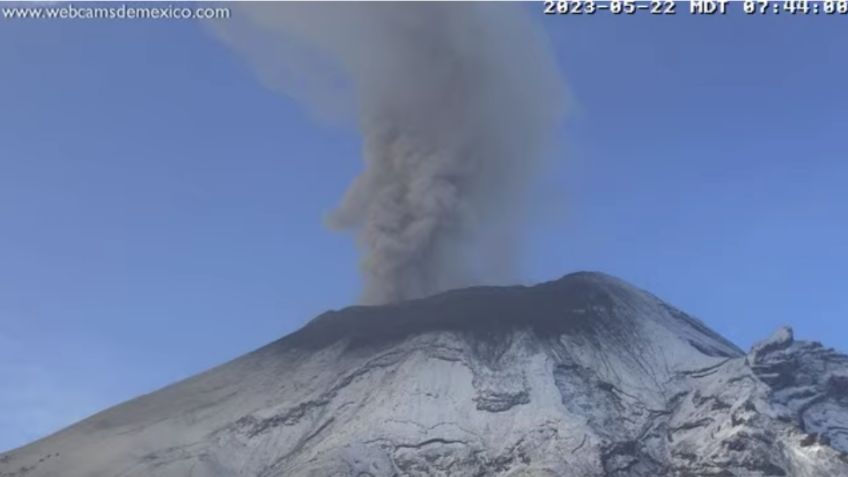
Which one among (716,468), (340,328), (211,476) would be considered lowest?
(716,468)

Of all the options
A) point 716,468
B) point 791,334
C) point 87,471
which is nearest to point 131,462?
point 87,471

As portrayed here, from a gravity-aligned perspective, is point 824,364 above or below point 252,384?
below

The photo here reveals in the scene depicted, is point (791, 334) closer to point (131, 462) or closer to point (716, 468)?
point (716, 468)

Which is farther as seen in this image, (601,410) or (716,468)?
(601,410)

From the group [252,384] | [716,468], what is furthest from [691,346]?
[252,384]

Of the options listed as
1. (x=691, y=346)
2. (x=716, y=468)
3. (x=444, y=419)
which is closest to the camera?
(x=716, y=468)

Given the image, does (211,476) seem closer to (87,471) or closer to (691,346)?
(87,471)

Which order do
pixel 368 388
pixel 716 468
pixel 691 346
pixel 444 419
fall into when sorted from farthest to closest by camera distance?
pixel 691 346, pixel 368 388, pixel 444 419, pixel 716 468
